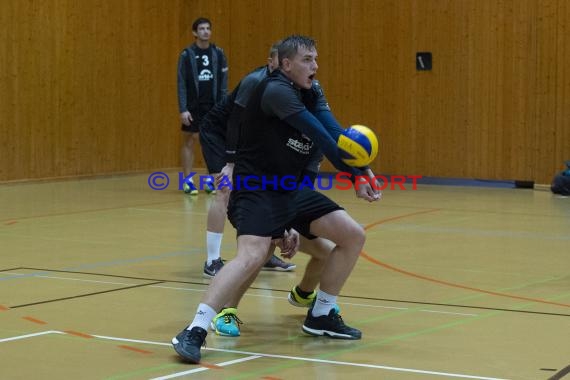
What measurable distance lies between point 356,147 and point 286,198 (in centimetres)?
54

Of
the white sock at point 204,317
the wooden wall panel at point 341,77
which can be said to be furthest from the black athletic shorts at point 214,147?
the wooden wall panel at point 341,77

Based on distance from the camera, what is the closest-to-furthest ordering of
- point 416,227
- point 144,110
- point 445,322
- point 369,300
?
1. point 445,322
2. point 369,300
3. point 416,227
4. point 144,110

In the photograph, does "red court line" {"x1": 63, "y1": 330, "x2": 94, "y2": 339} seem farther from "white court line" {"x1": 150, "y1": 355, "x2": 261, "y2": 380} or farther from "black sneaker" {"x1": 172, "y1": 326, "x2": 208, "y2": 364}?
"white court line" {"x1": 150, "y1": 355, "x2": 261, "y2": 380}

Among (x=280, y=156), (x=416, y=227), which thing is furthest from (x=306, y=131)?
(x=416, y=227)

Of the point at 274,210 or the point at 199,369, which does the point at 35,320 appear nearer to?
the point at 199,369

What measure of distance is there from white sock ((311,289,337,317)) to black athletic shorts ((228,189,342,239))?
1.36 feet

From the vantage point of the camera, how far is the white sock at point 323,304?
21.4ft

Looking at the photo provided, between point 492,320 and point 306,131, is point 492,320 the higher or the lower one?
the lower one

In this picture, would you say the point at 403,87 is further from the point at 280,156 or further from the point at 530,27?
the point at 280,156

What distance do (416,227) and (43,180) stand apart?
24.3 ft

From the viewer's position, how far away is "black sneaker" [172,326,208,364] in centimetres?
577

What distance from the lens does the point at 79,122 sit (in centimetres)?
1784

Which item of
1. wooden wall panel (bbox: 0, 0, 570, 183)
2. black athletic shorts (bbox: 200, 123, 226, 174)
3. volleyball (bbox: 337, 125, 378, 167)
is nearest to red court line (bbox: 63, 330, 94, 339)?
volleyball (bbox: 337, 125, 378, 167)

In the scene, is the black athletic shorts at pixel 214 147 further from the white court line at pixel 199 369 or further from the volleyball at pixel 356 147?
the white court line at pixel 199 369
